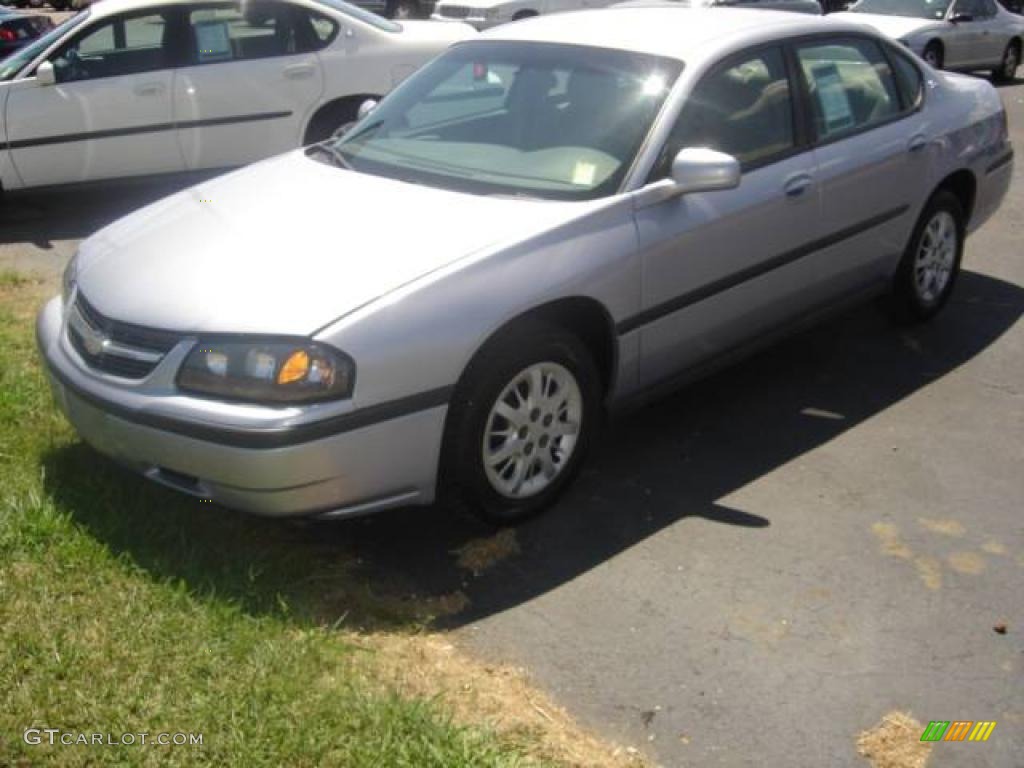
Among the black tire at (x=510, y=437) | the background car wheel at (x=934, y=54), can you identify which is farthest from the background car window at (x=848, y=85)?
the background car wheel at (x=934, y=54)

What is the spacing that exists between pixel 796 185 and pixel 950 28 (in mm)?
11367

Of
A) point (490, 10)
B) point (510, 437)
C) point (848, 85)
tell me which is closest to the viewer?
point (510, 437)

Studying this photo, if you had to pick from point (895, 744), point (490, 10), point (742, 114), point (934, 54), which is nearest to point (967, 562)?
point (895, 744)

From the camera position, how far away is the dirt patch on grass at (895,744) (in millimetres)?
2994

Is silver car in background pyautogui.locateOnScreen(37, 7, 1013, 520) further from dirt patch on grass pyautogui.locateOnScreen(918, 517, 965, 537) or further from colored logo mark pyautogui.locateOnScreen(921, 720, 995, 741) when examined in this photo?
colored logo mark pyautogui.locateOnScreen(921, 720, 995, 741)

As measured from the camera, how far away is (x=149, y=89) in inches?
314

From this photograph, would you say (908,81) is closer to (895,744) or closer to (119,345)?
(895,744)

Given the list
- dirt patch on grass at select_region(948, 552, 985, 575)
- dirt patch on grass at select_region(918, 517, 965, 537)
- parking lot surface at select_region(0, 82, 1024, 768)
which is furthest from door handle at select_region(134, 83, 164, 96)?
dirt patch on grass at select_region(948, 552, 985, 575)

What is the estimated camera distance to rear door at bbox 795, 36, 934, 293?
5090mm

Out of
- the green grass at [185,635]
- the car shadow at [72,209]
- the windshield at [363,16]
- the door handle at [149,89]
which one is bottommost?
the car shadow at [72,209]

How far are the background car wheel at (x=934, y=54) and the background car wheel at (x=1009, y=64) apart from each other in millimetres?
1956

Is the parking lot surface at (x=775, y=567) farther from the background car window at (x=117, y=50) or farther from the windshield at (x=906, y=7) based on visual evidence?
the windshield at (x=906, y=7)

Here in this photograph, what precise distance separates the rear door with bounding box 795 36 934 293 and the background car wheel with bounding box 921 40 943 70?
9.56 metres

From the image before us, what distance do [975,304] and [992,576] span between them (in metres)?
3.00
